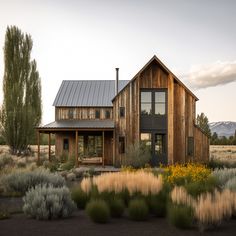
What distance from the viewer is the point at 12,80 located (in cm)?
4016

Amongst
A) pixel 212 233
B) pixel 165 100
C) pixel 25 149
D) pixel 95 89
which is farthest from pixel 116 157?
pixel 212 233

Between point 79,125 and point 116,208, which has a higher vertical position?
point 79,125

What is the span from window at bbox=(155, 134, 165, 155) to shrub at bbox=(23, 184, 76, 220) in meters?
16.4

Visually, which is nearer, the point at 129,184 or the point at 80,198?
the point at 129,184

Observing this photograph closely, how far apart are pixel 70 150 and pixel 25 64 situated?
577 inches

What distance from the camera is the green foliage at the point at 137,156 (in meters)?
25.0

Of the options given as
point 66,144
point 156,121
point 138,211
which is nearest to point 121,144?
point 156,121

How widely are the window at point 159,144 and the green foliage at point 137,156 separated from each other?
3.67 ft

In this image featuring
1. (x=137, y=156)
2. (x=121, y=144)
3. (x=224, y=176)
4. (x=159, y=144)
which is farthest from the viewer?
(x=121, y=144)

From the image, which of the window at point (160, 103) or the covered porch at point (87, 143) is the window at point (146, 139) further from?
the covered porch at point (87, 143)

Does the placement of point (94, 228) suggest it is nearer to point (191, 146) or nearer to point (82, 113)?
point (191, 146)

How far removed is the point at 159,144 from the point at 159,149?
0.35 m

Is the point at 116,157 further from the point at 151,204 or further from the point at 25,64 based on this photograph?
the point at 25,64

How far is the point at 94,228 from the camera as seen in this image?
8.91 metres
